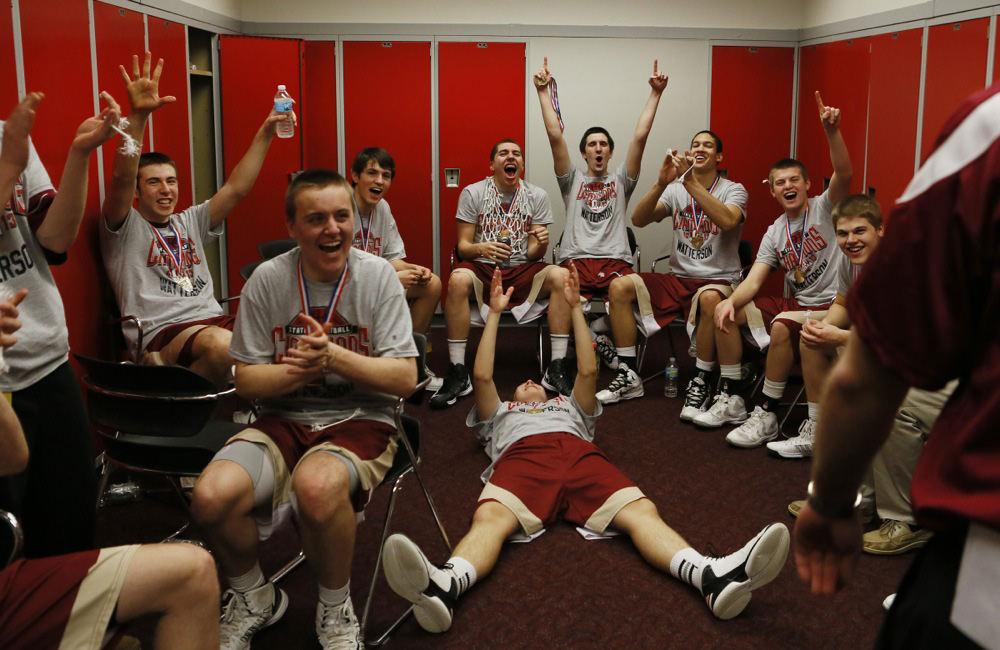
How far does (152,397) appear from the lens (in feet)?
8.18

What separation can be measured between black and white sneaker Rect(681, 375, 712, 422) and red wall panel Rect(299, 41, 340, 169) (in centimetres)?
339

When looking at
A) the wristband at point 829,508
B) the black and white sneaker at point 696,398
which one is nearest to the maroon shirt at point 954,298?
the wristband at point 829,508

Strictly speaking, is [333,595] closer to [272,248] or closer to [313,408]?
[313,408]

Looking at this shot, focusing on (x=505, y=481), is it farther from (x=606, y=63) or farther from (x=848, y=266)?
(x=606, y=63)

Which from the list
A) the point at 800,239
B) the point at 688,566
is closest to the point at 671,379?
the point at 800,239

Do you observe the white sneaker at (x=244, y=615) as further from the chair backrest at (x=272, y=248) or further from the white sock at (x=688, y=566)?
the chair backrest at (x=272, y=248)

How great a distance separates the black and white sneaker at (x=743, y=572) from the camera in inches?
94.7

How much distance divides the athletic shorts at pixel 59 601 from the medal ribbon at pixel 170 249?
7.61ft

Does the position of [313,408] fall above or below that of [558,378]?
above

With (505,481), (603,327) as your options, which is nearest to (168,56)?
(603,327)

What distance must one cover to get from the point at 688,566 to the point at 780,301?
2.20 meters

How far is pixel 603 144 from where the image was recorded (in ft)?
17.4

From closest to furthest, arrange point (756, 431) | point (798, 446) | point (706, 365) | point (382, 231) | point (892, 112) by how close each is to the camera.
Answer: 1. point (798, 446)
2. point (756, 431)
3. point (706, 365)
4. point (382, 231)
5. point (892, 112)

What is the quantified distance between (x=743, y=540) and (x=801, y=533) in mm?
2038
